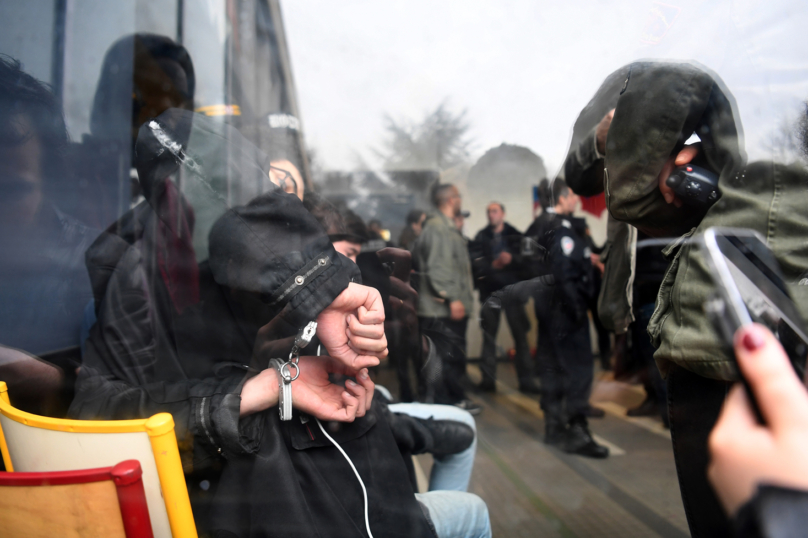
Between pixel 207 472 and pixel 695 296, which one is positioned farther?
pixel 207 472

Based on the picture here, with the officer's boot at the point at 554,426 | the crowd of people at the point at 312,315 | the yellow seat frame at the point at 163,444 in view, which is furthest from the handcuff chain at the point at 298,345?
the officer's boot at the point at 554,426

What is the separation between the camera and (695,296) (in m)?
0.63

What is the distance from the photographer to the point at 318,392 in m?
0.91

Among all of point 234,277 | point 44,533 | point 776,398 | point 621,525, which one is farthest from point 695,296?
point 621,525

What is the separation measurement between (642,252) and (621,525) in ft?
3.53

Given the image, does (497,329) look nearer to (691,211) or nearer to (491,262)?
(491,262)

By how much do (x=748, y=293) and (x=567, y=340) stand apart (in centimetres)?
149

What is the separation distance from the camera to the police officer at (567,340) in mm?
1644

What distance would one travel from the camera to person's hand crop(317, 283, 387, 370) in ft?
2.76

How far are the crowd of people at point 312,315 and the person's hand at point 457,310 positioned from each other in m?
0.11

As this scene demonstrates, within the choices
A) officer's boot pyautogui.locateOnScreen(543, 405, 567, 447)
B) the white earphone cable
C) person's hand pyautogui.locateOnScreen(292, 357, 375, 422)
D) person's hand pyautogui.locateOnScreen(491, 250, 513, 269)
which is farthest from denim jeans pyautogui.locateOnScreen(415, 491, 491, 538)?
officer's boot pyautogui.locateOnScreen(543, 405, 567, 447)

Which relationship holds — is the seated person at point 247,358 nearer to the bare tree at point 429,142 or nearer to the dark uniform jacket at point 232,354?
the dark uniform jacket at point 232,354

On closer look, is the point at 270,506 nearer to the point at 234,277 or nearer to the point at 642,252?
the point at 234,277

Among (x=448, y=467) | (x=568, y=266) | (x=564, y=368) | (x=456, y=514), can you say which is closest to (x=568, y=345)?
(x=564, y=368)
